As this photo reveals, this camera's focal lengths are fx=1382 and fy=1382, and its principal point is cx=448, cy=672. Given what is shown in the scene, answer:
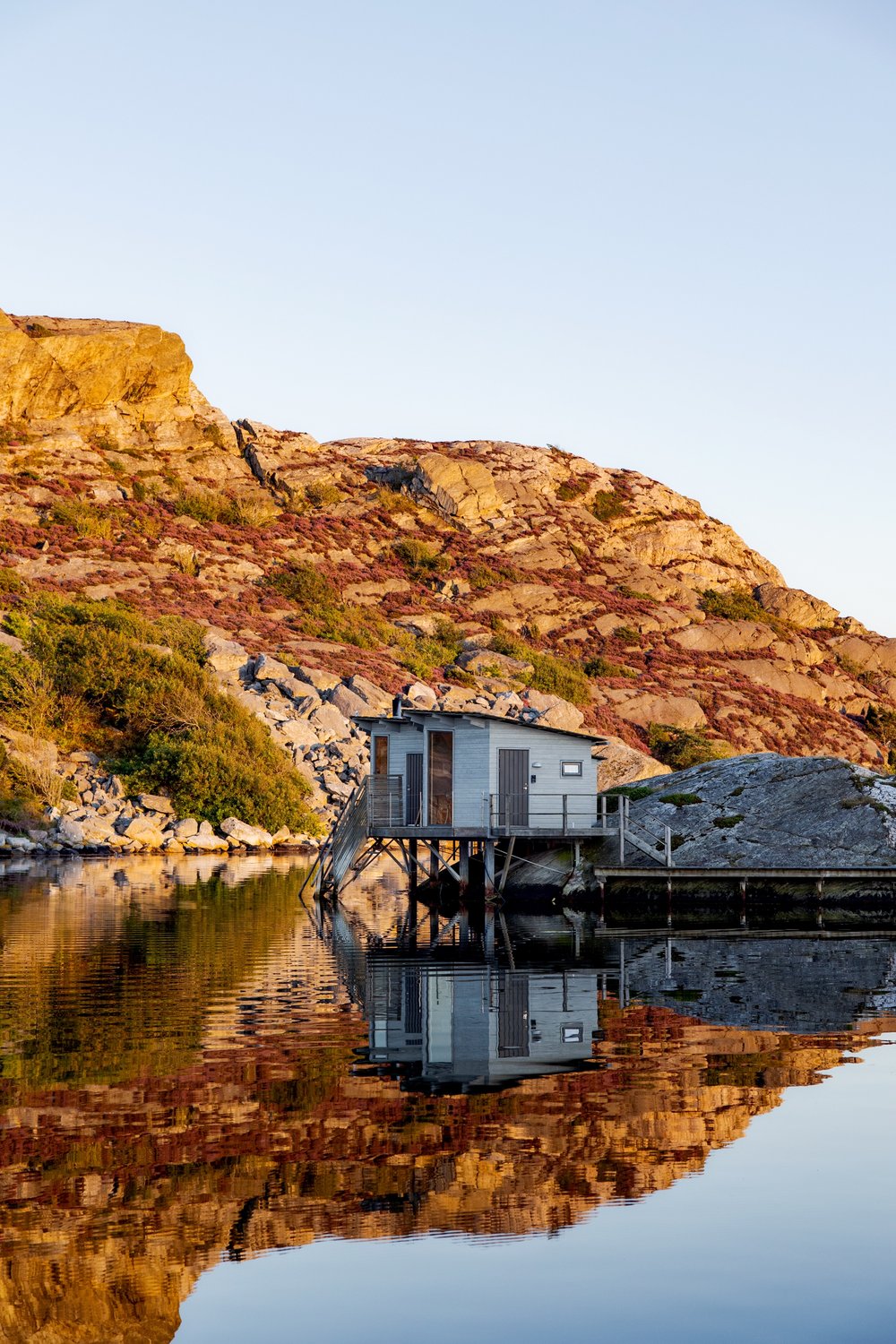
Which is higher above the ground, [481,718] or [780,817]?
[481,718]

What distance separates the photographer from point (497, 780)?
39656 millimetres

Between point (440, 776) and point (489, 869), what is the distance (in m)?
3.06

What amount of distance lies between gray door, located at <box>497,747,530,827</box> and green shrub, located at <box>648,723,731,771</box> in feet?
135

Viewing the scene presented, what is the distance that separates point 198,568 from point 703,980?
83.9m

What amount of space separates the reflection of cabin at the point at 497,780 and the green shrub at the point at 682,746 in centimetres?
4068

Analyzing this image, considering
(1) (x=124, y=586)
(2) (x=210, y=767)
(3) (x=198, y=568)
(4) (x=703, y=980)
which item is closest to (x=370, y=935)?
(4) (x=703, y=980)

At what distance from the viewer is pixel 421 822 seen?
4066 centimetres

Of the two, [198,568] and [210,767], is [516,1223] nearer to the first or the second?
[210,767]

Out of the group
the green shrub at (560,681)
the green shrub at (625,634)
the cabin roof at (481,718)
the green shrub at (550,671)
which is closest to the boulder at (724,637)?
the green shrub at (625,634)

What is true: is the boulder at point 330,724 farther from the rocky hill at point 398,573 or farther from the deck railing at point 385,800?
the deck railing at point 385,800

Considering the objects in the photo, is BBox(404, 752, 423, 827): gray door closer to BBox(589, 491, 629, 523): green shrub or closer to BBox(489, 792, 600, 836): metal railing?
BBox(489, 792, 600, 836): metal railing

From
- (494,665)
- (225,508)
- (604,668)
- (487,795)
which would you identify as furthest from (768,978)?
(225,508)

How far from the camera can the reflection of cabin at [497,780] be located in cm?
3944

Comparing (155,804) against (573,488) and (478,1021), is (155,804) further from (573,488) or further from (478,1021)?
(573,488)
